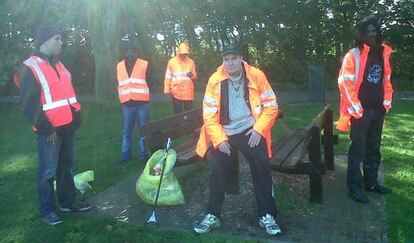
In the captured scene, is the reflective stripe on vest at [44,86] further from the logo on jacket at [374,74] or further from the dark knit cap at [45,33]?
the logo on jacket at [374,74]

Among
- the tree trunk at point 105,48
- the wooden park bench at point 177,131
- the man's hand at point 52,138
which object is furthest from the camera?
the tree trunk at point 105,48

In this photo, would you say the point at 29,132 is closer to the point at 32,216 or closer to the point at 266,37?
the point at 32,216

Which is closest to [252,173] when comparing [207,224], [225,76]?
[207,224]

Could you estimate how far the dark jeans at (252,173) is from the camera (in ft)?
14.6

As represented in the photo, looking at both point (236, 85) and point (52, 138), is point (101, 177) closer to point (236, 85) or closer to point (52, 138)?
point (52, 138)

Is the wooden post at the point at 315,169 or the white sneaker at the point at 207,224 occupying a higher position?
the wooden post at the point at 315,169

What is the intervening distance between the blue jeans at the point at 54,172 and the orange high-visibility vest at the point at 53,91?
0.23 meters

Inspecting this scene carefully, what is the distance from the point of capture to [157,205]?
5324mm

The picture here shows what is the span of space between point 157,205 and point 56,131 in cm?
137

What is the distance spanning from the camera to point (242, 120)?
14.8 feet

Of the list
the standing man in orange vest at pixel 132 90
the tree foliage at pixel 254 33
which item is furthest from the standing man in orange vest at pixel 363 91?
the tree foliage at pixel 254 33

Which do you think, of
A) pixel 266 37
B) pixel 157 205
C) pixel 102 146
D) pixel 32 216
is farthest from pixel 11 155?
pixel 266 37

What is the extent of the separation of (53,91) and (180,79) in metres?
4.59

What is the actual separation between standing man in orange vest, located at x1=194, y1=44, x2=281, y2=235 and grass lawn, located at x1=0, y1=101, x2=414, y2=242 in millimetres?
489
